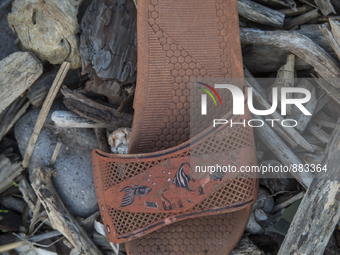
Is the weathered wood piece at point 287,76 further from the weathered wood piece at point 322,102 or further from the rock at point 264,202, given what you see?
the rock at point 264,202

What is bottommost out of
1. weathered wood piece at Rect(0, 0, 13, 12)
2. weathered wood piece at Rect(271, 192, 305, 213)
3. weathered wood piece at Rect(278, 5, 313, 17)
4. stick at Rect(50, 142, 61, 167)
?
weathered wood piece at Rect(271, 192, 305, 213)

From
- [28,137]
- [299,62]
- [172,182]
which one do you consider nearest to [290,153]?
[299,62]

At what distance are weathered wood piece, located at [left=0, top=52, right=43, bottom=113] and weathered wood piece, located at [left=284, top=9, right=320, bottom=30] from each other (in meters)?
2.06

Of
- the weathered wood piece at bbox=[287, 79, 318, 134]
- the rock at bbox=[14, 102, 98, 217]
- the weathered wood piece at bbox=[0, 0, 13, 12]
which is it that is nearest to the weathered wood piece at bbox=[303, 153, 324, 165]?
the weathered wood piece at bbox=[287, 79, 318, 134]

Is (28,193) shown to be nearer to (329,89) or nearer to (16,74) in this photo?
(16,74)

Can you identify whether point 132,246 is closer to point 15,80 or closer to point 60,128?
point 60,128

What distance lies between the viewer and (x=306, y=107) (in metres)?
2.22

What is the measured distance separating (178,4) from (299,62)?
3.48 ft

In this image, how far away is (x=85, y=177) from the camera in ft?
8.13

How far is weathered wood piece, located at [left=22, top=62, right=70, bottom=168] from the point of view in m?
2.35

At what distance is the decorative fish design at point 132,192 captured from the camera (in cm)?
189

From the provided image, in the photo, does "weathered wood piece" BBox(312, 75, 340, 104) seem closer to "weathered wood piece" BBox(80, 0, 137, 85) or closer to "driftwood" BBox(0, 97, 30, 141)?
"weathered wood piece" BBox(80, 0, 137, 85)

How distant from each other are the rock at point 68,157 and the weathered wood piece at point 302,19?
191 cm

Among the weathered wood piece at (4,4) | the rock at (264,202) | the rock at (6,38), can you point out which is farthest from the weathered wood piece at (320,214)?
the weathered wood piece at (4,4)
